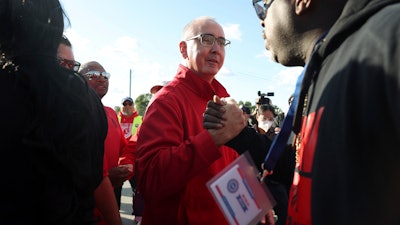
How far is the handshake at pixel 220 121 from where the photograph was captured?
1.80 metres

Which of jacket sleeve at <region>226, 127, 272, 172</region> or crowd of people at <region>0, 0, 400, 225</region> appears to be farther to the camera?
jacket sleeve at <region>226, 127, 272, 172</region>

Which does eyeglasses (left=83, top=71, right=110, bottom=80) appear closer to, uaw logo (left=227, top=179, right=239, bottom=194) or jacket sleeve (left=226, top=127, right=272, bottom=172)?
jacket sleeve (left=226, top=127, right=272, bottom=172)

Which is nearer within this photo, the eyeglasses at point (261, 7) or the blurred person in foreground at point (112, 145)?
the eyeglasses at point (261, 7)

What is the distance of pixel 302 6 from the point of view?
1.13 meters

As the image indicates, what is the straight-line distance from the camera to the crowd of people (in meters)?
0.74

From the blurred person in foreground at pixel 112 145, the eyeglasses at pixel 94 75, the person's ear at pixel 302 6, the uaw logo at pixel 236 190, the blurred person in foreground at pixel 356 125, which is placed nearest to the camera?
the blurred person in foreground at pixel 356 125

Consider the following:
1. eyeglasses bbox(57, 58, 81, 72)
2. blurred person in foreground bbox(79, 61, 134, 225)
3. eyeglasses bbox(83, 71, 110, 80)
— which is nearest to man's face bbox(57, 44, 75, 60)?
eyeglasses bbox(57, 58, 81, 72)

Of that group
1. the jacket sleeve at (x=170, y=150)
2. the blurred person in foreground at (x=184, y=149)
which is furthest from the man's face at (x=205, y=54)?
the jacket sleeve at (x=170, y=150)

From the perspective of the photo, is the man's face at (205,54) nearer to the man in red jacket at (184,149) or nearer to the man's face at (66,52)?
the man in red jacket at (184,149)

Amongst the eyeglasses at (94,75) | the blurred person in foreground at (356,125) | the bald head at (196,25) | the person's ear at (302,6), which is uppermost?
the person's ear at (302,6)

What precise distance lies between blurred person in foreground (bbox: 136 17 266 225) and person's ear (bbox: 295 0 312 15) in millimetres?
800

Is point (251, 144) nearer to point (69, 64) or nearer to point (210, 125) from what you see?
point (210, 125)

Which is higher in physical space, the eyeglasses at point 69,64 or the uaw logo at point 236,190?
the eyeglasses at point 69,64

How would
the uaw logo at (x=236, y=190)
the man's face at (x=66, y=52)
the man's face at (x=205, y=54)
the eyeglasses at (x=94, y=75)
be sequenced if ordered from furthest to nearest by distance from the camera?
the eyeglasses at (x=94, y=75)
the man's face at (x=66, y=52)
the man's face at (x=205, y=54)
the uaw logo at (x=236, y=190)
